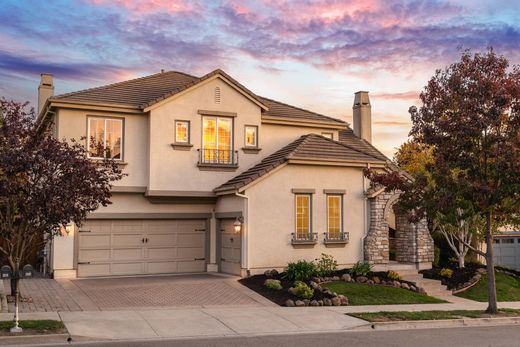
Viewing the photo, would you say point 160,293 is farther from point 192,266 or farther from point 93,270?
point 192,266

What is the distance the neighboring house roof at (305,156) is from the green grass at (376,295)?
488 cm

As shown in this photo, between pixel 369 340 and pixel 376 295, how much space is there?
641cm

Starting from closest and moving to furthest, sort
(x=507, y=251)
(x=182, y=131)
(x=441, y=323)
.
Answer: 1. (x=441, y=323)
2. (x=182, y=131)
3. (x=507, y=251)

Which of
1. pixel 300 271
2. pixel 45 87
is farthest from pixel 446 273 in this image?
pixel 45 87

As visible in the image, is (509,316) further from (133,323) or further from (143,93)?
(143,93)

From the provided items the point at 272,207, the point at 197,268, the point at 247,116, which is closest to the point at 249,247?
the point at 272,207

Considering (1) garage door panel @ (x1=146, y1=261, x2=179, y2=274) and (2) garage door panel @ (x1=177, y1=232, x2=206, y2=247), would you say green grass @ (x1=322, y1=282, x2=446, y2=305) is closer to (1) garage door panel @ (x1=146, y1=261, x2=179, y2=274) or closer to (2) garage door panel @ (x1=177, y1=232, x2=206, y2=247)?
(2) garage door panel @ (x1=177, y1=232, x2=206, y2=247)

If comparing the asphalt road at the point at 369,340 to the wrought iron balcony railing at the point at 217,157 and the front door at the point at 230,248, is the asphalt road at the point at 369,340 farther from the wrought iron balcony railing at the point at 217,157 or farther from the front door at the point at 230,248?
the wrought iron balcony railing at the point at 217,157

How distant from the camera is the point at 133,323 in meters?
13.9

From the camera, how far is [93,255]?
73.4 ft

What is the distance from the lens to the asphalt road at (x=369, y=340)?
39.6 ft

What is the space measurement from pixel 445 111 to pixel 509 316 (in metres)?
5.99

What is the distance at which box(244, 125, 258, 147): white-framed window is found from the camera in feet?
79.8

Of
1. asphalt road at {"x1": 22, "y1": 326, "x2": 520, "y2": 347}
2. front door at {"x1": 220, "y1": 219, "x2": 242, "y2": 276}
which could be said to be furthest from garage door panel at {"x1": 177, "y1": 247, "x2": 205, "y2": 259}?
asphalt road at {"x1": 22, "y1": 326, "x2": 520, "y2": 347}
